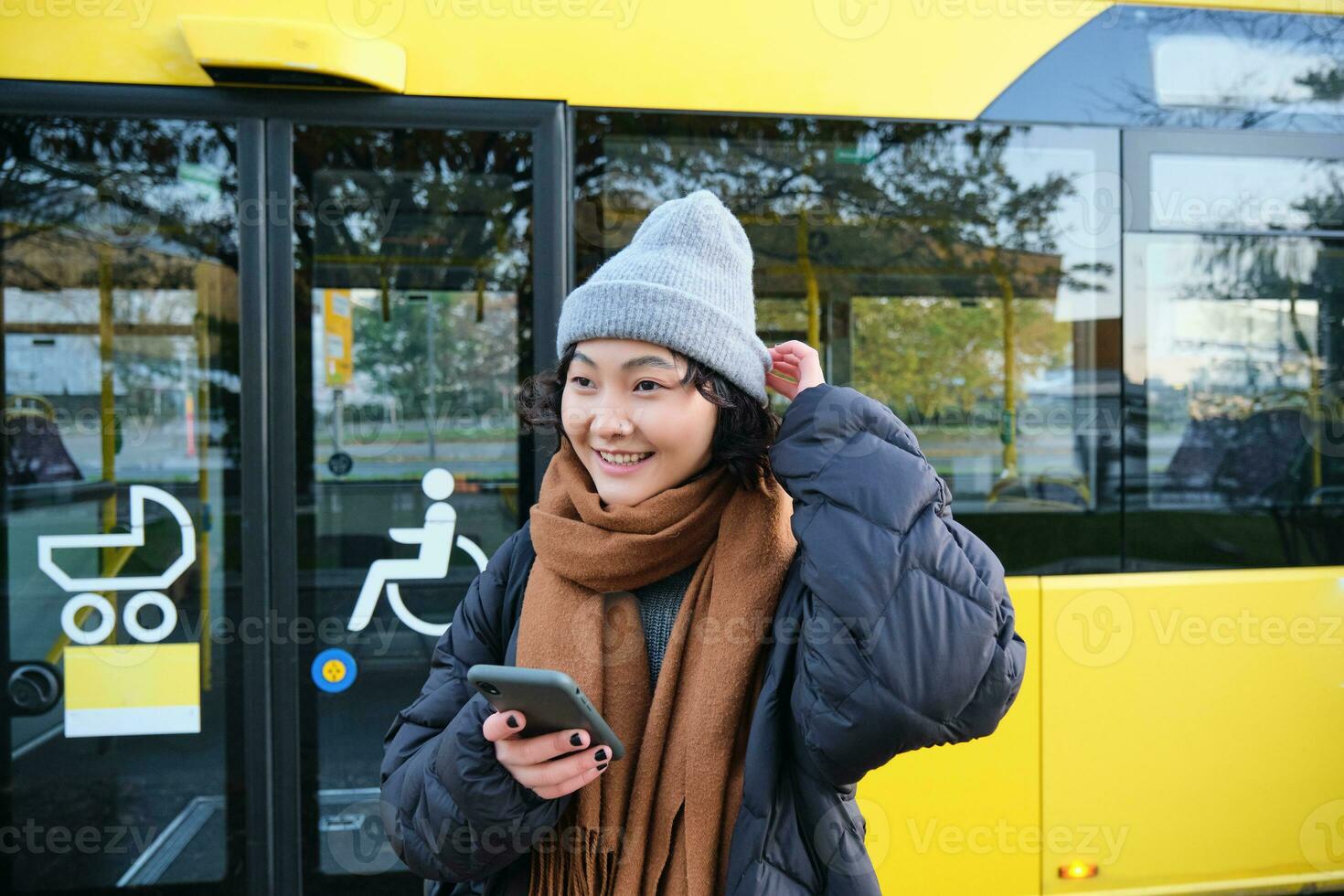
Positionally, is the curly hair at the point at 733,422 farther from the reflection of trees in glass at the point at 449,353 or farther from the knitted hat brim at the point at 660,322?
the reflection of trees in glass at the point at 449,353

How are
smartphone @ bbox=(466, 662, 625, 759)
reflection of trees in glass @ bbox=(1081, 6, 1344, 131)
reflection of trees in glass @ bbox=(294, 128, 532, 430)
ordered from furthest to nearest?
reflection of trees in glass @ bbox=(1081, 6, 1344, 131) < reflection of trees in glass @ bbox=(294, 128, 532, 430) < smartphone @ bbox=(466, 662, 625, 759)

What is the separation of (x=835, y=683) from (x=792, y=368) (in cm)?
55

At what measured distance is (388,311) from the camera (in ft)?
9.05

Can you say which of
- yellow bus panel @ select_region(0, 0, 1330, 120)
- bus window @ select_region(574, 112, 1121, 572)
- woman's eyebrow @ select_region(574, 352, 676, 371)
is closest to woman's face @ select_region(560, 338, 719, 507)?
woman's eyebrow @ select_region(574, 352, 676, 371)

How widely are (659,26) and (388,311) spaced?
1101 millimetres

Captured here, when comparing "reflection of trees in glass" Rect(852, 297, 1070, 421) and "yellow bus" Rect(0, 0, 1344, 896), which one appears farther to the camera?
"reflection of trees in glass" Rect(852, 297, 1070, 421)

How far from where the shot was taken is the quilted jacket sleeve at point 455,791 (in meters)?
1.29

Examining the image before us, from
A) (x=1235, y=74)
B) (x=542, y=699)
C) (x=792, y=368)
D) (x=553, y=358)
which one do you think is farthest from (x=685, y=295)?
(x=1235, y=74)

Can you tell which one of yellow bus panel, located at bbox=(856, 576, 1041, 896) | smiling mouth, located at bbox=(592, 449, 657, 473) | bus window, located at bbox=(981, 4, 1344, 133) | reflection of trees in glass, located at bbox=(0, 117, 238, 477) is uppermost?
bus window, located at bbox=(981, 4, 1344, 133)

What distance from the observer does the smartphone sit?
1.13m

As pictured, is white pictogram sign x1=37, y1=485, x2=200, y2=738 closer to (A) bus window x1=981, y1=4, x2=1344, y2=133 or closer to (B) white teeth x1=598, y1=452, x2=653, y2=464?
(B) white teeth x1=598, y1=452, x2=653, y2=464

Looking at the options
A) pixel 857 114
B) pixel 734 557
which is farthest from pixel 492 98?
pixel 734 557

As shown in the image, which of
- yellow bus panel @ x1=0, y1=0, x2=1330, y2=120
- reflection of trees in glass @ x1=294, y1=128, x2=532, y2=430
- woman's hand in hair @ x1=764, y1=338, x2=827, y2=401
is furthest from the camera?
reflection of trees in glass @ x1=294, y1=128, x2=532, y2=430

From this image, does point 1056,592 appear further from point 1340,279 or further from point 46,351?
point 46,351
